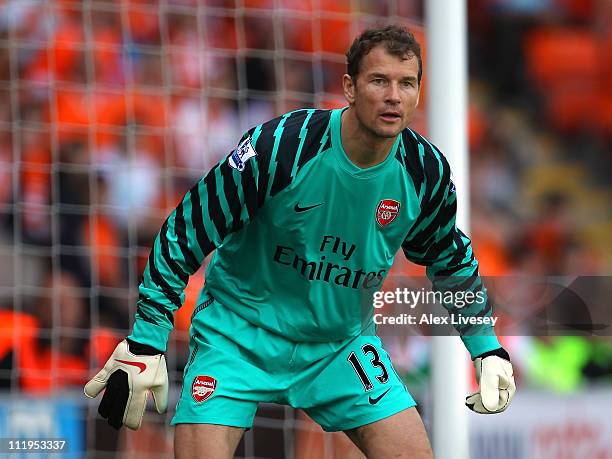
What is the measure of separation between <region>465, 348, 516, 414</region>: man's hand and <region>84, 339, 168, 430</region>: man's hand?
99 cm

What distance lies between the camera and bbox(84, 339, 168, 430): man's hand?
321 centimetres

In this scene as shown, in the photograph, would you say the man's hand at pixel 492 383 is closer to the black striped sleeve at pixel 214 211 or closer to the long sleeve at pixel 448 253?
the long sleeve at pixel 448 253

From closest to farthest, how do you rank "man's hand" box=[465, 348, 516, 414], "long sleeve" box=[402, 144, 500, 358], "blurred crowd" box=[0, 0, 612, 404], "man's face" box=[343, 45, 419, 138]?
1. "man's face" box=[343, 45, 419, 138]
2. "long sleeve" box=[402, 144, 500, 358]
3. "man's hand" box=[465, 348, 516, 414]
4. "blurred crowd" box=[0, 0, 612, 404]

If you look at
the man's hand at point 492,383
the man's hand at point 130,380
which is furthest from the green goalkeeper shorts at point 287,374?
the man's hand at point 492,383

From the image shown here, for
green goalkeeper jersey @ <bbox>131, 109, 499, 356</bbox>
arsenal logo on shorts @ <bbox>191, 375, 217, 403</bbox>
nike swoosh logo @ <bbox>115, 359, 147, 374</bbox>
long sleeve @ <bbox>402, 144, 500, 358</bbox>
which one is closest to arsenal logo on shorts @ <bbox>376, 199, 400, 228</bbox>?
green goalkeeper jersey @ <bbox>131, 109, 499, 356</bbox>

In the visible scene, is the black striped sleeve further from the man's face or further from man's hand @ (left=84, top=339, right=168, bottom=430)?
the man's face

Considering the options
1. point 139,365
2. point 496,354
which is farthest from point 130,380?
point 496,354

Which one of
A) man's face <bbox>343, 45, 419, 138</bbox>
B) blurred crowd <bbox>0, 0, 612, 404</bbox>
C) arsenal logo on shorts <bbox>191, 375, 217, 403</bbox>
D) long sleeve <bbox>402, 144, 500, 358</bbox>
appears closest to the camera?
man's face <bbox>343, 45, 419, 138</bbox>

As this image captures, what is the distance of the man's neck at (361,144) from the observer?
3.25 metres

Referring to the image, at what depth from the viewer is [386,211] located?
11.0 feet

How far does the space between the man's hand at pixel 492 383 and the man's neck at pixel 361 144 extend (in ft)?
2.47

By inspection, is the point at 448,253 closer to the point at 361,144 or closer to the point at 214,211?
the point at 361,144

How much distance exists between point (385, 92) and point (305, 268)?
57 cm

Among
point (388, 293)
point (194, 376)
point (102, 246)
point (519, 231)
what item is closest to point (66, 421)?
point (102, 246)
